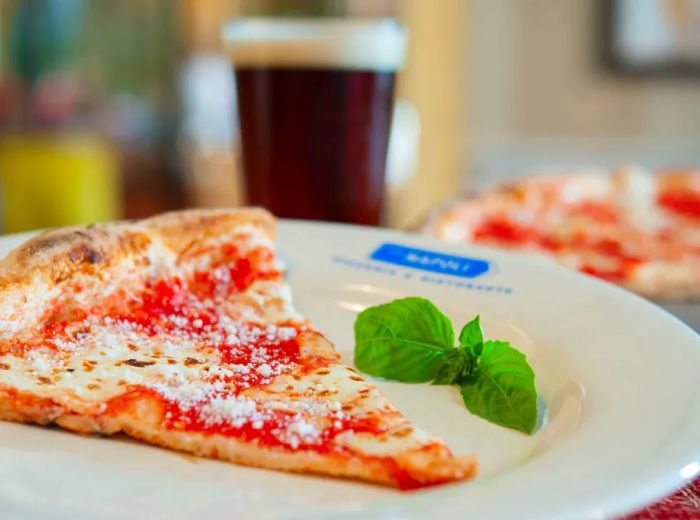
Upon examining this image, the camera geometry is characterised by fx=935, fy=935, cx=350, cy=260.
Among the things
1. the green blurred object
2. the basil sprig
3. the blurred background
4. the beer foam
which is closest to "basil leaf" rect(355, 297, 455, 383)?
the basil sprig

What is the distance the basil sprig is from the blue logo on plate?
248 millimetres

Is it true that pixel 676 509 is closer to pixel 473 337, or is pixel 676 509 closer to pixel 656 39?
pixel 473 337

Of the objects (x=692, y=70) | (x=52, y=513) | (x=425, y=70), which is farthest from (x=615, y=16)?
(x=52, y=513)

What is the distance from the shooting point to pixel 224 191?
6.07 m

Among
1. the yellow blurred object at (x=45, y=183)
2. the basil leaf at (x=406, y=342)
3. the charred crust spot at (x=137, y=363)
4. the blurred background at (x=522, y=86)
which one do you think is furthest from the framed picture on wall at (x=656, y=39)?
the charred crust spot at (x=137, y=363)

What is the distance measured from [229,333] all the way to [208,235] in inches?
9.0

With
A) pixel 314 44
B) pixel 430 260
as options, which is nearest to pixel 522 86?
pixel 314 44

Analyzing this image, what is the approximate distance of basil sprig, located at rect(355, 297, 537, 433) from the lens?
2.80 ft

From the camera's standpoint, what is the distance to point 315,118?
5.62ft

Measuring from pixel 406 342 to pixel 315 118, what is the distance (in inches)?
33.6

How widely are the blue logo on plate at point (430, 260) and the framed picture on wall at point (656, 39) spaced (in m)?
3.25

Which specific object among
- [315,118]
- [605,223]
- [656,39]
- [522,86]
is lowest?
[605,223]

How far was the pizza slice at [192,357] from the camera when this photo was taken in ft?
2.46

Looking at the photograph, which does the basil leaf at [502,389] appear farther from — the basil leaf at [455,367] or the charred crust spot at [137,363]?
the charred crust spot at [137,363]
